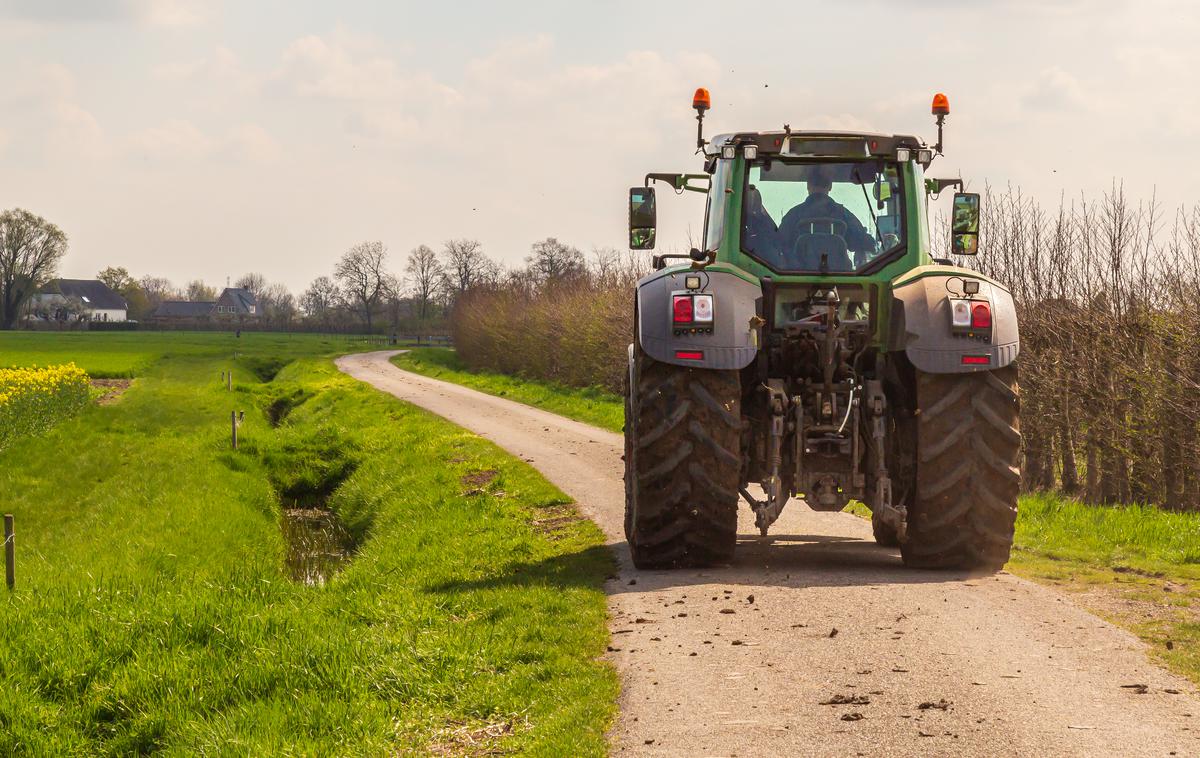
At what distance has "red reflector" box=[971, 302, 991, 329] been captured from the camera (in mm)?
9055

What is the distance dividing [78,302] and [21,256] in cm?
3620

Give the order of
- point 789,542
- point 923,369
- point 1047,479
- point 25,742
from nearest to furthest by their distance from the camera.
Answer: point 25,742, point 923,369, point 789,542, point 1047,479

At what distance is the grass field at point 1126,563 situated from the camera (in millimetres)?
7547

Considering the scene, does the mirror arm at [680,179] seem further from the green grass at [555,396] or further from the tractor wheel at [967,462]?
the green grass at [555,396]

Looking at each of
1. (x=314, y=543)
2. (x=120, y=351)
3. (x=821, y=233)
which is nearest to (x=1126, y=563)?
(x=821, y=233)

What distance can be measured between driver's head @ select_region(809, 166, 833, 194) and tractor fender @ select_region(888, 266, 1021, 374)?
3.53ft

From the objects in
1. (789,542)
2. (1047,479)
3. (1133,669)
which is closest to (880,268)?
(789,542)

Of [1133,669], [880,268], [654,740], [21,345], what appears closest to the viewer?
[654,740]

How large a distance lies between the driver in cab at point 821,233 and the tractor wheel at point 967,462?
46.3 inches

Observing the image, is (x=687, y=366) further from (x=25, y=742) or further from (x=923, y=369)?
(x=25, y=742)

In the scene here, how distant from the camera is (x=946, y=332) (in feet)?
29.7

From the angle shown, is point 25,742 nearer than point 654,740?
No

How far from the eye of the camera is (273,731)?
6539 millimetres

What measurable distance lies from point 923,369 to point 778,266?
141 cm
